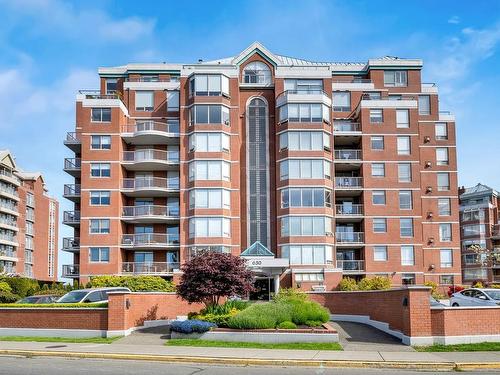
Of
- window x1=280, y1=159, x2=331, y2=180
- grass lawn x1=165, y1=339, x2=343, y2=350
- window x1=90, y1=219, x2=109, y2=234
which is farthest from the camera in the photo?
window x1=90, y1=219, x2=109, y2=234

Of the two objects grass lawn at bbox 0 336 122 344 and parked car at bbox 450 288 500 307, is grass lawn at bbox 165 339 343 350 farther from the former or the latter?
parked car at bbox 450 288 500 307

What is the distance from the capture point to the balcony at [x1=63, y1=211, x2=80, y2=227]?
5984 centimetres

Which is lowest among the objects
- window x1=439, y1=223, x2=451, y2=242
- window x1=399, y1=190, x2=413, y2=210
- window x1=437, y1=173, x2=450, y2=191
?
window x1=439, y1=223, x2=451, y2=242

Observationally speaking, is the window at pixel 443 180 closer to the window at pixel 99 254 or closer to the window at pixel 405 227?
the window at pixel 405 227

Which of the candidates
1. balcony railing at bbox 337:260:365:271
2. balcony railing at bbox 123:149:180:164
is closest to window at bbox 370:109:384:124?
balcony railing at bbox 337:260:365:271

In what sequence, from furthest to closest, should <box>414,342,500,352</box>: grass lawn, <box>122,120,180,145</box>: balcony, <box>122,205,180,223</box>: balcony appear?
1. <box>122,120,180,145</box>: balcony
2. <box>122,205,180,223</box>: balcony
3. <box>414,342,500,352</box>: grass lawn

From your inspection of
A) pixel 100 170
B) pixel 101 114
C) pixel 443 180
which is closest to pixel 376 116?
pixel 443 180

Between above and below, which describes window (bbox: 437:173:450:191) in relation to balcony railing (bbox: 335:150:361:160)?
below

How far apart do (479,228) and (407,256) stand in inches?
1764

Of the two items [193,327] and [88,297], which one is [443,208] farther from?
[193,327]

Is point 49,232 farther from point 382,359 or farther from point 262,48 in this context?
point 382,359

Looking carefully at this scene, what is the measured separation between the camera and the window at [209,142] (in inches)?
2254

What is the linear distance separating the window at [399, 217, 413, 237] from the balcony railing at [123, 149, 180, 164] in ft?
68.5

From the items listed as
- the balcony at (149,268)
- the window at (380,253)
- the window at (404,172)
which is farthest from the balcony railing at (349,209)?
the balcony at (149,268)
